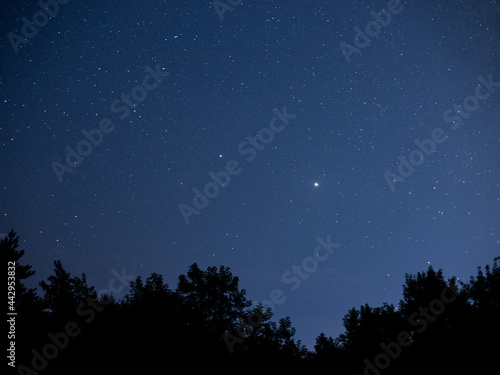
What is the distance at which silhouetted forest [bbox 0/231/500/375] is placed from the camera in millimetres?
10844

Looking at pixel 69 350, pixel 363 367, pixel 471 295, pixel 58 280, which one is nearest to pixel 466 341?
pixel 471 295

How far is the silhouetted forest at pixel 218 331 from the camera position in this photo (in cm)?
1084

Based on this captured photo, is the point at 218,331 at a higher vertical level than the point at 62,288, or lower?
lower

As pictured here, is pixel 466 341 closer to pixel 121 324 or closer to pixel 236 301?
pixel 236 301

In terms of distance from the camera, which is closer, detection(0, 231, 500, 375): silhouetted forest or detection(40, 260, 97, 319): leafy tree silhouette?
detection(0, 231, 500, 375): silhouetted forest

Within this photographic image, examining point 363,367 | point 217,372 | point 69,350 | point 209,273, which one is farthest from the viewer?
point 209,273

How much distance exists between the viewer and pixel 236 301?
26031 mm

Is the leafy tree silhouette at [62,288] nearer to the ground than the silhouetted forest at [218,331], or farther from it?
farther from it

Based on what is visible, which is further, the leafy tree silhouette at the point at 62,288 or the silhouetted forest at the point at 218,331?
the leafy tree silhouette at the point at 62,288

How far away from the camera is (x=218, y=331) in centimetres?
2247

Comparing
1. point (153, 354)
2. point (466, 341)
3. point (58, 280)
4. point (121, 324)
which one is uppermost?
point (58, 280)

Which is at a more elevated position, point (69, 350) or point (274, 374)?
point (69, 350)

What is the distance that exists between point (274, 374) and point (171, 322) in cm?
924

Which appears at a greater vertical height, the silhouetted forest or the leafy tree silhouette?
the leafy tree silhouette
